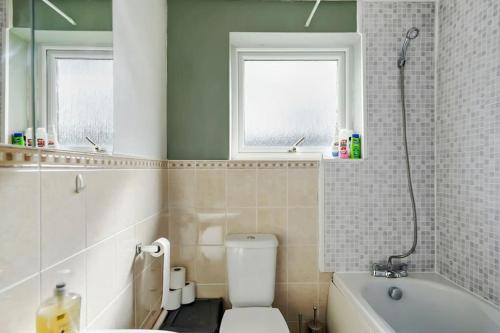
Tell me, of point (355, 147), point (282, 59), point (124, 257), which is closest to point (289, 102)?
point (282, 59)

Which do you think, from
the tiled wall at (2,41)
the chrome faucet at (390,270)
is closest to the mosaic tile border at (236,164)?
the chrome faucet at (390,270)

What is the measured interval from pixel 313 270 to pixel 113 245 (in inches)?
50.1

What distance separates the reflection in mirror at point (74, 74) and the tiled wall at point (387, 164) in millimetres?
1341

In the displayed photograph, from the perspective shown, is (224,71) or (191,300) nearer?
(191,300)

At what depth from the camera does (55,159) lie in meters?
0.79

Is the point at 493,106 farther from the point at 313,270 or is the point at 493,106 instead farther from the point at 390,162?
the point at 313,270

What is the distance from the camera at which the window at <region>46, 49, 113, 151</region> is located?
761 mm

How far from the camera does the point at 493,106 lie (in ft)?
4.55

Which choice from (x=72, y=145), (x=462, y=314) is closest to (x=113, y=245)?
(x=72, y=145)

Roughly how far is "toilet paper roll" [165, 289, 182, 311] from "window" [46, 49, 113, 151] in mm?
1039

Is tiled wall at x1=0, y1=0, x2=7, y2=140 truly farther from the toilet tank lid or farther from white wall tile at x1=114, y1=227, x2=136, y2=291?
the toilet tank lid

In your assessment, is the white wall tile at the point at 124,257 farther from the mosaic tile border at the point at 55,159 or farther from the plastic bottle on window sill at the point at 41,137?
the plastic bottle on window sill at the point at 41,137

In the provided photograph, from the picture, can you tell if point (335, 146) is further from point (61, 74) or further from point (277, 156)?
point (61, 74)

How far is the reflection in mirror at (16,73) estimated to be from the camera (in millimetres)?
593
